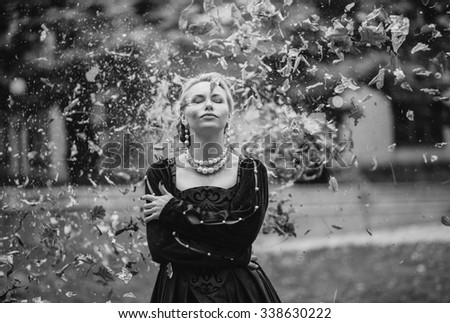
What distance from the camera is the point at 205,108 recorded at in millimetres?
2621

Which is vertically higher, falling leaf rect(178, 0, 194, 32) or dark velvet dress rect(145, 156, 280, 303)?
falling leaf rect(178, 0, 194, 32)

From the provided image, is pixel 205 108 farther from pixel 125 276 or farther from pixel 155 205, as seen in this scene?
pixel 125 276

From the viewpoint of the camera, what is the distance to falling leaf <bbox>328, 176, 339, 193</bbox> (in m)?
3.20

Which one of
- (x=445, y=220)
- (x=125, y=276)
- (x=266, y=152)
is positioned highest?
(x=266, y=152)

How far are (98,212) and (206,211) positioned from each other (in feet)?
2.84

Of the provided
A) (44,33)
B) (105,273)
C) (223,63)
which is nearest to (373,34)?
(223,63)

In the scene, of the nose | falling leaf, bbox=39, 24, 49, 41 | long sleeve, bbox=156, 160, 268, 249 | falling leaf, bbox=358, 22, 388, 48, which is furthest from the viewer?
falling leaf, bbox=39, 24, 49, 41

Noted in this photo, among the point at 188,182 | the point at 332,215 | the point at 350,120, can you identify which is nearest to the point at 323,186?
the point at 332,215

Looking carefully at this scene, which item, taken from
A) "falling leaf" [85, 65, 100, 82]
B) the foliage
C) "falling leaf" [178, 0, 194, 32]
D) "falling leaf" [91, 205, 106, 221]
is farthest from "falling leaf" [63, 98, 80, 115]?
"falling leaf" [178, 0, 194, 32]

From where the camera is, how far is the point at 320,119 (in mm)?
3219

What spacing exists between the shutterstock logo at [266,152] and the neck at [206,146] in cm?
52

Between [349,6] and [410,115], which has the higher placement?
[349,6]

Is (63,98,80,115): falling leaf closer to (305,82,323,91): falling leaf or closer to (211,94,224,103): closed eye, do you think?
(211,94,224,103): closed eye

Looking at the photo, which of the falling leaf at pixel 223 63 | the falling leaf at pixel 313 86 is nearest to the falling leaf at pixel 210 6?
the falling leaf at pixel 223 63
